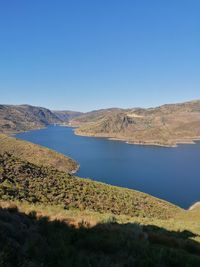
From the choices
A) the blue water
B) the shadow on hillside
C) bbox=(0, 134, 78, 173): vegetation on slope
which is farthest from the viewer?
bbox=(0, 134, 78, 173): vegetation on slope

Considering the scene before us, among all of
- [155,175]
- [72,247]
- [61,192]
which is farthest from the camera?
[155,175]

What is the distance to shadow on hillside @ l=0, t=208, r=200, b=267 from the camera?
20.4 ft

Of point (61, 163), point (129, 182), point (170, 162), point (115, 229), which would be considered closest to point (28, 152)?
point (61, 163)

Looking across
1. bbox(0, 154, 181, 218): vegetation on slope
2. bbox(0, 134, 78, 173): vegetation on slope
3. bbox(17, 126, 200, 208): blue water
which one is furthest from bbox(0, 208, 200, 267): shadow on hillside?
bbox(0, 134, 78, 173): vegetation on slope

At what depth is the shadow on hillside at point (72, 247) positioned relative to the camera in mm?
6211

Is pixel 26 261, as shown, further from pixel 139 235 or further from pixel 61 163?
pixel 61 163

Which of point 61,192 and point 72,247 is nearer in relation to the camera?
point 72,247

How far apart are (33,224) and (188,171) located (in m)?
127

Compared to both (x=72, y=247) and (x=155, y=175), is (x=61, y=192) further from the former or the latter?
(x=155, y=175)

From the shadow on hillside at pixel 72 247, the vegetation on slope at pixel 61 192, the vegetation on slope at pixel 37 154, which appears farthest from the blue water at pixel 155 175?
the shadow on hillside at pixel 72 247

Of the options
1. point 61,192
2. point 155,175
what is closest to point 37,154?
point 155,175

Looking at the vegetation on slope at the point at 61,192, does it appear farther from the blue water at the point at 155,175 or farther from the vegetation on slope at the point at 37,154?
the vegetation on slope at the point at 37,154

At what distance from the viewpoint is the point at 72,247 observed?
718 centimetres

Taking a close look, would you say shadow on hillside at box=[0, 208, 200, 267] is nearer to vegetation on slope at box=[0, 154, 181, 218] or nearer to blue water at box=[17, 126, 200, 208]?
vegetation on slope at box=[0, 154, 181, 218]
